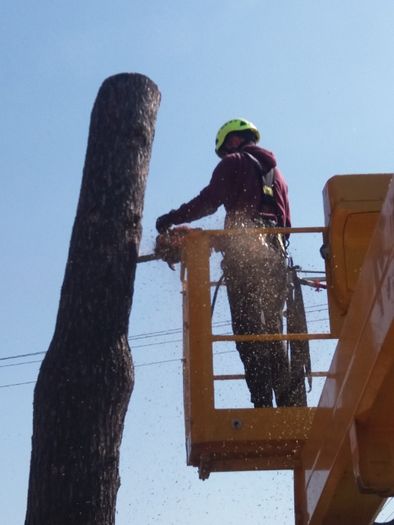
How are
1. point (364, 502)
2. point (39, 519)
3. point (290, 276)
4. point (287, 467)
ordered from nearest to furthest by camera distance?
1. point (364, 502)
2. point (39, 519)
3. point (287, 467)
4. point (290, 276)

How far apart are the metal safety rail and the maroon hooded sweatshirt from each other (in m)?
0.73

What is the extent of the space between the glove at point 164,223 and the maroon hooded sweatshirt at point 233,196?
0.23 feet

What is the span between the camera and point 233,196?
617 centimetres

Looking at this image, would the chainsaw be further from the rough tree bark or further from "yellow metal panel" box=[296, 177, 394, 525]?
"yellow metal panel" box=[296, 177, 394, 525]

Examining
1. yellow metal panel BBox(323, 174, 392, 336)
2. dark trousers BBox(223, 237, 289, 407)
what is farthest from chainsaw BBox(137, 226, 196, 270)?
yellow metal panel BBox(323, 174, 392, 336)

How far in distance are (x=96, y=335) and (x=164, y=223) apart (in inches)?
53.9

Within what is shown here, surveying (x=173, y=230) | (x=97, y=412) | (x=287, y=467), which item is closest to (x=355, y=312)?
(x=97, y=412)

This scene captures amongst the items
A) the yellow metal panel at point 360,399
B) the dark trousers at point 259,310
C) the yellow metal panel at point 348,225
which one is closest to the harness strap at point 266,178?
the dark trousers at point 259,310

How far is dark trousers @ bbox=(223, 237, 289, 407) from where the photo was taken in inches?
226

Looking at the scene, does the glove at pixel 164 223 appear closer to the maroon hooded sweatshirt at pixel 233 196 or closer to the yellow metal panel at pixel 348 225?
the maroon hooded sweatshirt at pixel 233 196

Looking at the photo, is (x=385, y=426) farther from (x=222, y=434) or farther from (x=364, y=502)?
(x=222, y=434)

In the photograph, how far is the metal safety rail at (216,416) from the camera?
16.3ft

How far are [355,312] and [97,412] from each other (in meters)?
1.65

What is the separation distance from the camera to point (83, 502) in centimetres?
434
